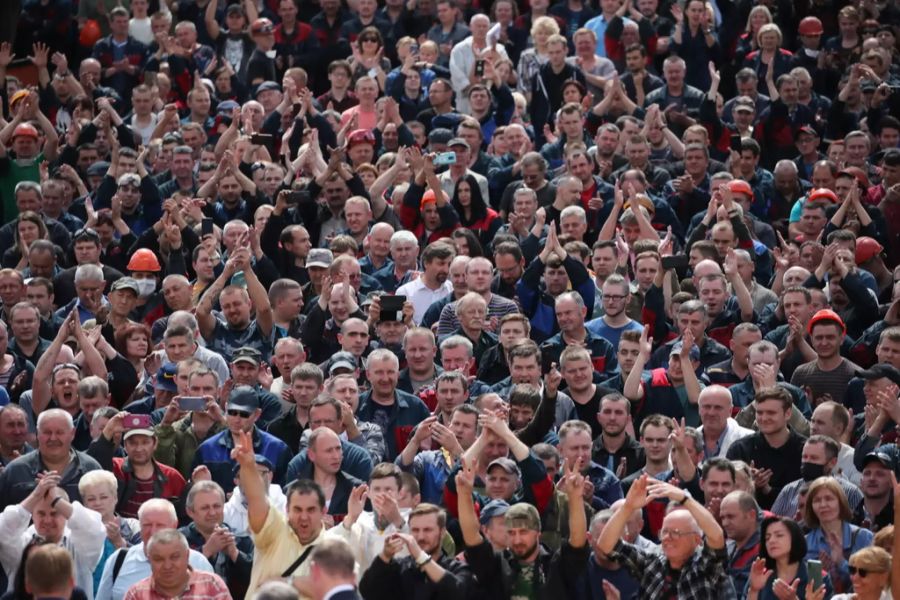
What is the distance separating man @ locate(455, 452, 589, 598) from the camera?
389 inches

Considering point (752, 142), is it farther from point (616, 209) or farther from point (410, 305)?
point (410, 305)

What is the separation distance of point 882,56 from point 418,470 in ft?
27.9

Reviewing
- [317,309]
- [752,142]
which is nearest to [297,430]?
[317,309]

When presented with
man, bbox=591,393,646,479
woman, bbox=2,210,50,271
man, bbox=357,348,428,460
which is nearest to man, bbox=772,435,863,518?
man, bbox=591,393,646,479

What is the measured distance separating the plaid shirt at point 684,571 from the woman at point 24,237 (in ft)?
23.5

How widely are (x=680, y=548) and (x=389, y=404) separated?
9.95 feet

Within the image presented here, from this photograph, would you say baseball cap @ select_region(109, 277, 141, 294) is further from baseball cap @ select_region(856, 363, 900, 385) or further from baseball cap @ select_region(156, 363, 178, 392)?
baseball cap @ select_region(856, 363, 900, 385)

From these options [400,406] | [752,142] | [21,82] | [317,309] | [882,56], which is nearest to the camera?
[400,406]

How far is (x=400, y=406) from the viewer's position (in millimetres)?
12398

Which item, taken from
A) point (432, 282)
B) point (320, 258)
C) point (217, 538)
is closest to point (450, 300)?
point (432, 282)

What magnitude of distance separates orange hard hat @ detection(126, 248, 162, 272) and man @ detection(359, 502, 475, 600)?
5.58 metres

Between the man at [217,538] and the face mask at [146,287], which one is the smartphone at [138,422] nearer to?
the man at [217,538]

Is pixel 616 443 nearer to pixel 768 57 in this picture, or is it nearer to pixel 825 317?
pixel 825 317

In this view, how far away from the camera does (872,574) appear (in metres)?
9.69
